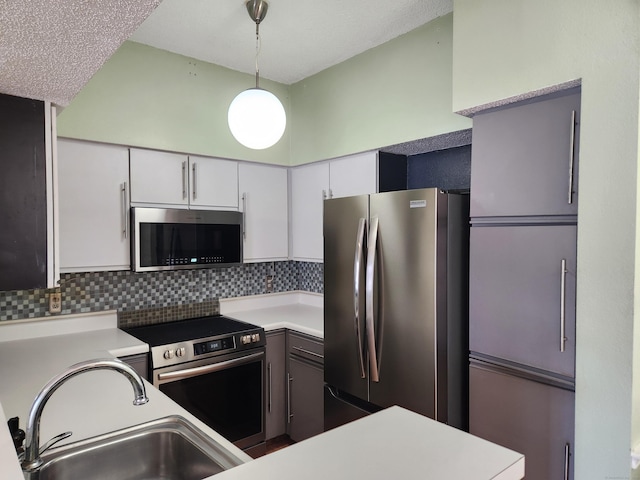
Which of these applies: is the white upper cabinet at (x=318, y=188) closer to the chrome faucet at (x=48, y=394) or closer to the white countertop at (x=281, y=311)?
the white countertop at (x=281, y=311)

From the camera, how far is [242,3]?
2.11m

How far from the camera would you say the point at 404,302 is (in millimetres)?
2012

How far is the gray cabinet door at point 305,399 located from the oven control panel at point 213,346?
0.48 meters

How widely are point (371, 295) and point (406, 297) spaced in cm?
18

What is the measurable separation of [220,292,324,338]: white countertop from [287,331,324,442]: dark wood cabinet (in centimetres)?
8

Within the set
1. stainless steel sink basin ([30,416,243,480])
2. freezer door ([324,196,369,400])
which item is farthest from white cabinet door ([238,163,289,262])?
stainless steel sink basin ([30,416,243,480])

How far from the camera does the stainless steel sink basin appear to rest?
112 centimetres

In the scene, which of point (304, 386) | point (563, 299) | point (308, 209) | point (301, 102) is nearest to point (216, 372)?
point (304, 386)

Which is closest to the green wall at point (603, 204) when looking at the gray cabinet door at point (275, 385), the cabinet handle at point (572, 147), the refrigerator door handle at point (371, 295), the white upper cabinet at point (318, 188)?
the cabinet handle at point (572, 147)

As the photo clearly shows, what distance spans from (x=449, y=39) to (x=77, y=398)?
2.35 meters

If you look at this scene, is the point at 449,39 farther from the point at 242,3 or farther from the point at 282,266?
the point at 282,266

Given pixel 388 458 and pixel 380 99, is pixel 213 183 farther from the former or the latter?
pixel 388 458

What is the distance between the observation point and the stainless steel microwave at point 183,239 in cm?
254

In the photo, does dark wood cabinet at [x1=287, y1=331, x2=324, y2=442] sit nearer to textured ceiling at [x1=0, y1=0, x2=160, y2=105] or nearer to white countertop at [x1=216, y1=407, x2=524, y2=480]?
white countertop at [x1=216, y1=407, x2=524, y2=480]
